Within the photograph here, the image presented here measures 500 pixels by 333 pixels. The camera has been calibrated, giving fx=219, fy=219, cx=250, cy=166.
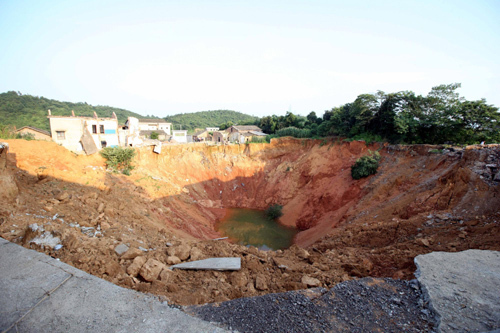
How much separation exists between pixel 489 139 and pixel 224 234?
18303 millimetres

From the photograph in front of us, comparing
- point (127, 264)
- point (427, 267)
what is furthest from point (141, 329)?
point (427, 267)

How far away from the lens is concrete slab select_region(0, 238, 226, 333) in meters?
2.71

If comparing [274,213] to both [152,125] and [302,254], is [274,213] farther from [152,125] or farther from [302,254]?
[152,125]

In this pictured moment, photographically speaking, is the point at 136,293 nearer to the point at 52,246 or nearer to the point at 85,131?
the point at 52,246

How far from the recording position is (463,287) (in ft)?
12.9

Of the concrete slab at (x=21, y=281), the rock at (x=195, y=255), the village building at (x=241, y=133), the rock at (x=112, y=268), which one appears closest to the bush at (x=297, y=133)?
the village building at (x=241, y=133)

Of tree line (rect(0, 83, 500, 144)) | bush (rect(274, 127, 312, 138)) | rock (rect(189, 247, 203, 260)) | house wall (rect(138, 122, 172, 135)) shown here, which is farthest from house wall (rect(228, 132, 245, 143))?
rock (rect(189, 247, 203, 260))

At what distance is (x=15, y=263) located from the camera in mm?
3570

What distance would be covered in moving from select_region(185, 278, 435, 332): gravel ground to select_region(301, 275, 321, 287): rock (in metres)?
0.42

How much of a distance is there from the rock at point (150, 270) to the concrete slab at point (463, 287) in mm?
4892

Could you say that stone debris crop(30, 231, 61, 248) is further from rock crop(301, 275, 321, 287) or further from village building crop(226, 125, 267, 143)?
village building crop(226, 125, 267, 143)

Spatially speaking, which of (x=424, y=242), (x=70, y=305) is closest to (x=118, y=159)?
(x=70, y=305)

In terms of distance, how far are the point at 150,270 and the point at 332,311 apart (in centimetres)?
357

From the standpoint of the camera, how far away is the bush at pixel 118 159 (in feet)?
55.8
